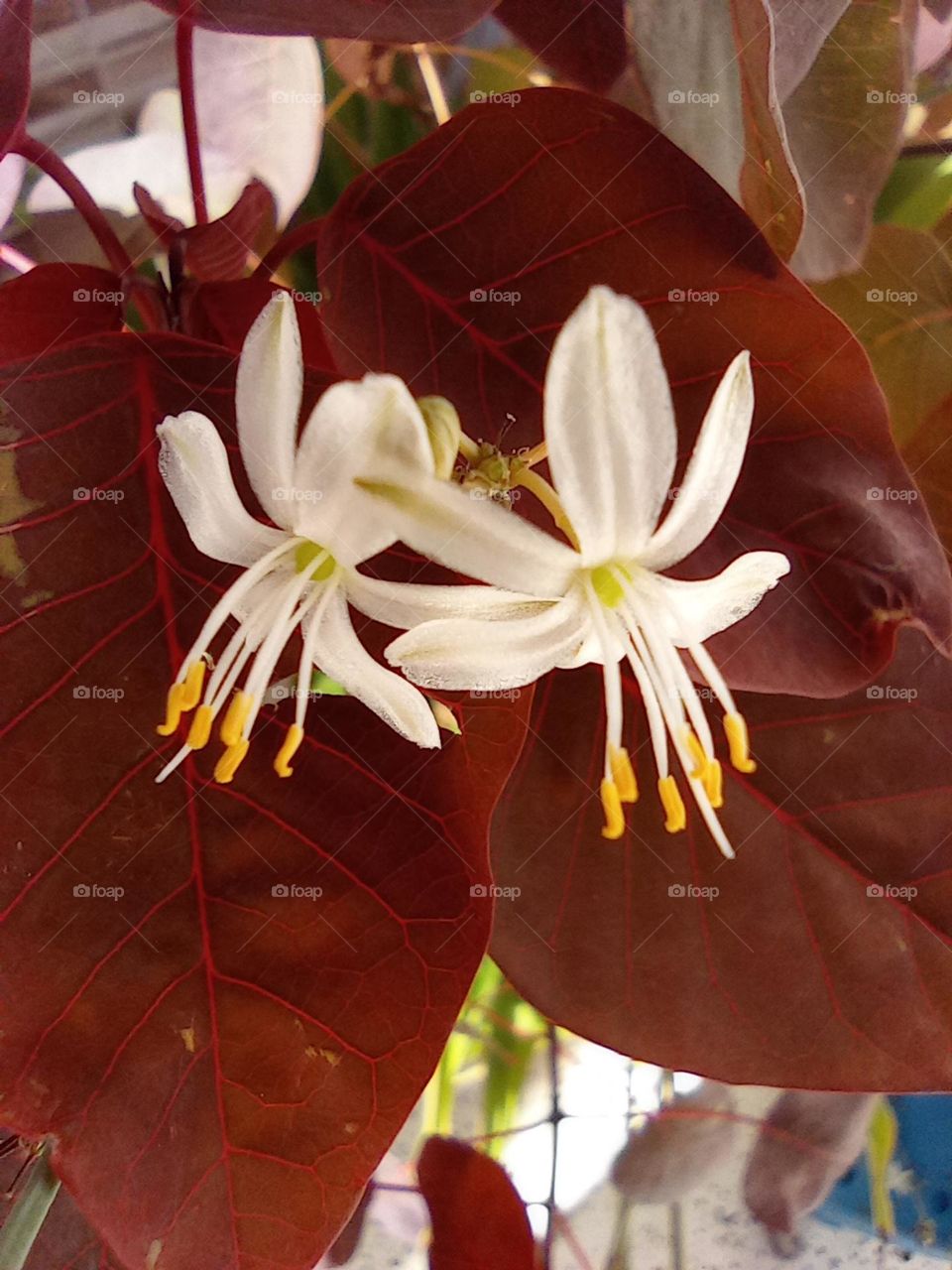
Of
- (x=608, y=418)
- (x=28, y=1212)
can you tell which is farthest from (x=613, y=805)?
(x=28, y=1212)

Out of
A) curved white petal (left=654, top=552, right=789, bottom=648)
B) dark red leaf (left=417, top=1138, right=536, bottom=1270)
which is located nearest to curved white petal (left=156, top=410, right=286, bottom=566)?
curved white petal (left=654, top=552, right=789, bottom=648)

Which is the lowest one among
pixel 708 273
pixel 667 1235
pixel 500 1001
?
pixel 667 1235

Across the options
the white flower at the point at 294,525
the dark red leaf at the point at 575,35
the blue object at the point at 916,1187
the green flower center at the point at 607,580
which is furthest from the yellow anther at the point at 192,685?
the blue object at the point at 916,1187

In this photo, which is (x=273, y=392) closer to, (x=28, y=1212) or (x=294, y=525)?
(x=294, y=525)

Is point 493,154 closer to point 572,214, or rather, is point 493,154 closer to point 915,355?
point 572,214

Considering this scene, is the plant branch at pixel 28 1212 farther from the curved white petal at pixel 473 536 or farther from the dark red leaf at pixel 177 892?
the curved white petal at pixel 473 536

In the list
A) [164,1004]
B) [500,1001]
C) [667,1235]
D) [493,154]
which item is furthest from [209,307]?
[667,1235]
